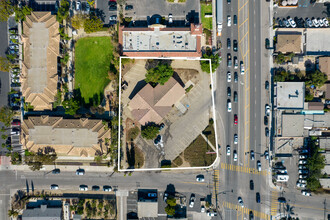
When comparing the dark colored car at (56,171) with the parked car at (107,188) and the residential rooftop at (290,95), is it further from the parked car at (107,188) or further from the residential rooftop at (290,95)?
the residential rooftop at (290,95)

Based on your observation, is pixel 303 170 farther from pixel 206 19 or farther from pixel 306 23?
pixel 206 19

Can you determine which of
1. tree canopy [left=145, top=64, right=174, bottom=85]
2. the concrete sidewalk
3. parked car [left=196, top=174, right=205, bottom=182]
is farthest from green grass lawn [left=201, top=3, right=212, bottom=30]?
the concrete sidewalk

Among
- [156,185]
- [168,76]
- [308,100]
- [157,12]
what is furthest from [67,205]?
[308,100]

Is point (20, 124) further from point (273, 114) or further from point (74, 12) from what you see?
point (273, 114)

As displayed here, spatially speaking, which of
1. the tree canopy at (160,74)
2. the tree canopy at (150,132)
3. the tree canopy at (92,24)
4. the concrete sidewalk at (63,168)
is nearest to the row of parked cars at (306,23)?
the tree canopy at (160,74)

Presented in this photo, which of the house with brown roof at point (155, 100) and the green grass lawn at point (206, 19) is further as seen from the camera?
the green grass lawn at point (206, 19)

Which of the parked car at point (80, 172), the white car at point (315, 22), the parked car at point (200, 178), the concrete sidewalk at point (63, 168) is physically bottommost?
the parked car at point (200, 178)
